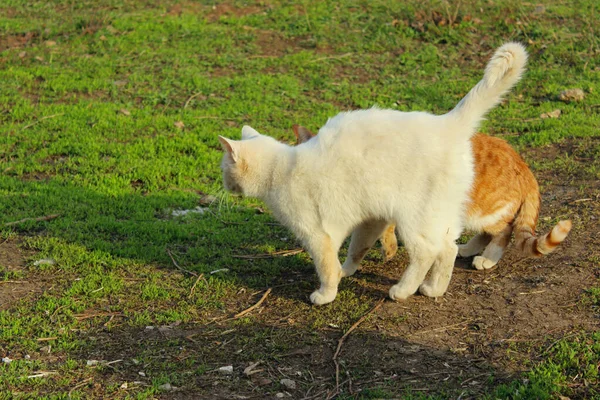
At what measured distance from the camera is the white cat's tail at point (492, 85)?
17.7ft

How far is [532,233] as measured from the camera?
20.5 feet

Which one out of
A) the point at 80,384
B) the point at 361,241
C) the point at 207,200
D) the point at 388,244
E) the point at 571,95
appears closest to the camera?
the point at 80,384

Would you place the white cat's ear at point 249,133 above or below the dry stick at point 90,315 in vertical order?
above

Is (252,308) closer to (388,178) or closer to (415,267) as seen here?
(415,267)

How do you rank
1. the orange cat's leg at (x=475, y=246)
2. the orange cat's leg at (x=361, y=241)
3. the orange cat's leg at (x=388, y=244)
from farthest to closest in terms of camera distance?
the orange cat's leg at (x=475, y=246) → the orange cat's leg at (x=388, y=244) → the orange cat's leg at (x=361, y=241)

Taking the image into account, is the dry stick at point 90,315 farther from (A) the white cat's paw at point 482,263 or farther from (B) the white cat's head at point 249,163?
(A) the white cat's paw at point 482,263

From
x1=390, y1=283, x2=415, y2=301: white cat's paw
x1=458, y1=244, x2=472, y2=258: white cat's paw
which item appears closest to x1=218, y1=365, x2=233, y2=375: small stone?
x1=390, y1=283, x2=415, y2=301: white cat's paw

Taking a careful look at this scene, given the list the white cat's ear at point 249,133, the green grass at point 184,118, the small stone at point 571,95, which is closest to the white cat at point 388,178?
the white cat's ear at point 249,133

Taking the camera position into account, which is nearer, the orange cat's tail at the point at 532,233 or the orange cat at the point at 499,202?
the orange cat's tail at the point at 532,233

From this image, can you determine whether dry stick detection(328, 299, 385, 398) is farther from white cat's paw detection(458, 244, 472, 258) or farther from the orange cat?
white cat's paw detection(458, 244, 472, 258)

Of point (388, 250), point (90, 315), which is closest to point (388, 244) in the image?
point (388, 250)

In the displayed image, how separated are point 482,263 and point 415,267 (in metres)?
1.01

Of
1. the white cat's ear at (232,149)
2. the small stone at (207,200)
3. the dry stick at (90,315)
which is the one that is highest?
the white cat's ear at (232,149)

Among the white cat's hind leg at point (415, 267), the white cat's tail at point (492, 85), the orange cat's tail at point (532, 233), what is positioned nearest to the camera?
the white cat's tail at point (492, 85)
